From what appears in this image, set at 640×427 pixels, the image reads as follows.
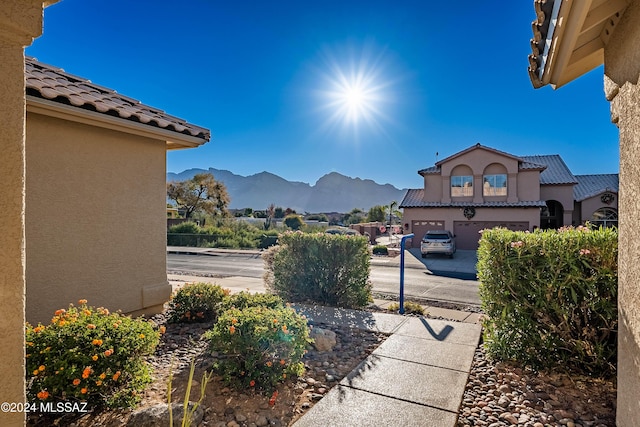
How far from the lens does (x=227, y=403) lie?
317cm

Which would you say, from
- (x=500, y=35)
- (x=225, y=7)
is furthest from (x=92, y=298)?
(x=500, y=35)

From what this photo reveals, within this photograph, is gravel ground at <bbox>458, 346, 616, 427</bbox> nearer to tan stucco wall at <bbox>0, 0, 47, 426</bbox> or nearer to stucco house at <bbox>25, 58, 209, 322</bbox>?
tan stucco wall at <bbox>0, 0, 47, 426</bbox>

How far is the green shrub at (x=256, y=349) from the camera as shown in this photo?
3.41 meters

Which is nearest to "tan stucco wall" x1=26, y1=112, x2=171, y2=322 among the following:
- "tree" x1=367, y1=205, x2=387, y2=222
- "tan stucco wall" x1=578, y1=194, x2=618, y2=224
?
"tan stucco wall" x1=578, y1=194, x2=618, y2=224

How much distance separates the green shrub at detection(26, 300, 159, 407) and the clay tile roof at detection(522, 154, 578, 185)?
89.9 ft

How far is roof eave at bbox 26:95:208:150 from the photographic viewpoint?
4180mm

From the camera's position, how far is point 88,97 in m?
4.92

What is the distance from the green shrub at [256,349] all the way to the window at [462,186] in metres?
23.0

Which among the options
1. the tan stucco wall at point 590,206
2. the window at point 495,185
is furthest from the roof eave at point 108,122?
the tan stucco wall at point 590,206

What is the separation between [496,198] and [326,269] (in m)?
20.1

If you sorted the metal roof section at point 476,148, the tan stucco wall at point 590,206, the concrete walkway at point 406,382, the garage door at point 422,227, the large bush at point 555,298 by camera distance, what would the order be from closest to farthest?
the concrete walkway at point 406,382
the large bush at point 555,298
the metal roof section at point 476,148
the tan stucco wall at point 590,206
the garage door at point 422,227

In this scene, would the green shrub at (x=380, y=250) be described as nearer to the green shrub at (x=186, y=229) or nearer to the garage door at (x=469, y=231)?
the garage door at (x=469, y=231)

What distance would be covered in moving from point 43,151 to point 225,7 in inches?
286

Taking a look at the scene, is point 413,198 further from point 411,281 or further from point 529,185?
point 411,281
